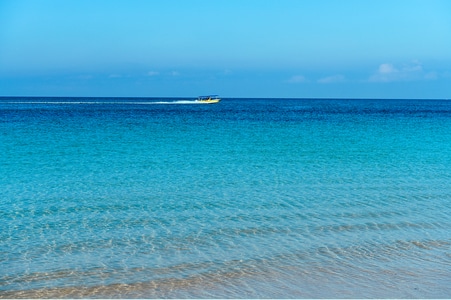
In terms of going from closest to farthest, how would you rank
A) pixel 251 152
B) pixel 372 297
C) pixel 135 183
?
pixel 372 297 < pixel 135 183 < pixel 251 152

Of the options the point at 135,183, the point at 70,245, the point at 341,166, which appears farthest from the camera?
the point at 341,166

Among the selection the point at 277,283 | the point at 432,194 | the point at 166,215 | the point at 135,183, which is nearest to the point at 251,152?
the point at 135,183

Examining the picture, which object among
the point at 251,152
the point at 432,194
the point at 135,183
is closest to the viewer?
the point at 432,194

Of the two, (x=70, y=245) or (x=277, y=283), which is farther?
(x=70, y=245)

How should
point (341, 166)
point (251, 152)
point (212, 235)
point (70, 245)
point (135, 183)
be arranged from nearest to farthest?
1. point (70, 245)
2. point (212, 235)
3. point (135, 183)
4. point (341, 166)
5. point (251, 152)

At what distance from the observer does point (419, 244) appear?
9266 millimetres

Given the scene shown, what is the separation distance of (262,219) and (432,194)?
17.1 ft

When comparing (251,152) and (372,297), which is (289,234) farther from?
(251,152)

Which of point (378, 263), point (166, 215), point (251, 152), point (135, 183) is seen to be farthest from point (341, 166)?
point (378, 263)

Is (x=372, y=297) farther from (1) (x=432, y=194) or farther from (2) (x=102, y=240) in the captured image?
(1) (x=432, y=194)

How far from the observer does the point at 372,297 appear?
23.0ft

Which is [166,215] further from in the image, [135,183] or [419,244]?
[419,244]

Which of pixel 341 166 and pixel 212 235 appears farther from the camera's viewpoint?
pixel 341 166

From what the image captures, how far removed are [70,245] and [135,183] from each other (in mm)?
5884
